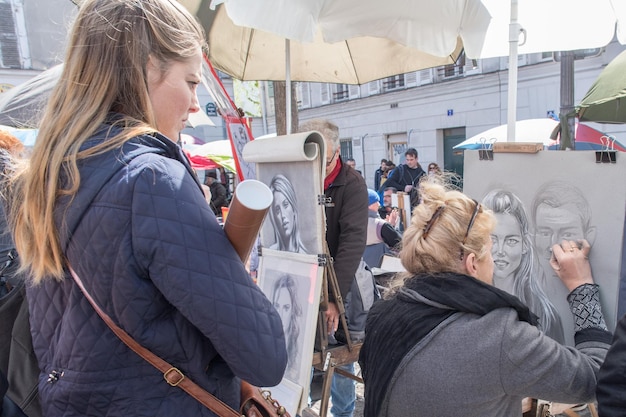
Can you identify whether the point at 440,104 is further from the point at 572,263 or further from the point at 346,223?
the point at 572,263

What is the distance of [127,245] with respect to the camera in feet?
2.81

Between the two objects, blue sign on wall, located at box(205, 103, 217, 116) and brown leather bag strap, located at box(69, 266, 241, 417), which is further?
blue sign on wall, located at box(205, 103, 217, 116)

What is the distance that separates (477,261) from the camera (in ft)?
4.74

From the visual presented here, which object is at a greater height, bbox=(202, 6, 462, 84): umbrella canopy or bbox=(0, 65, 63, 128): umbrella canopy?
bbox=(202, 6, 462, 84): umbrella canopy

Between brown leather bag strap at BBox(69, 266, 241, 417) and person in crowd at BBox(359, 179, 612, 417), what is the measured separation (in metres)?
0.59

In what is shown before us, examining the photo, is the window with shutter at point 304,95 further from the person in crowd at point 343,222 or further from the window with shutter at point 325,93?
the person in crowd at point 343,222

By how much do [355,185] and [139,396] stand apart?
73.0 inches

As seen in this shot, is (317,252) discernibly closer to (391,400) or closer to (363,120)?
(391,400)

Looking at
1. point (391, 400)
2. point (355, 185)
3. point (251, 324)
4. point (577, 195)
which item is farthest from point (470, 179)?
point (251, 324)

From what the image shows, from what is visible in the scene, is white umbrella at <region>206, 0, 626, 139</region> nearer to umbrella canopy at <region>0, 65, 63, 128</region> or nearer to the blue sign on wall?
umbrella canopy at <region>0, 65, 63, 128</region>

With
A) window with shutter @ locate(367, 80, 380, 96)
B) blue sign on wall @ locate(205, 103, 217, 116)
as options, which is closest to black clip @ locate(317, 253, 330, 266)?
window with shutter @ locate(367, 80, 380, 96)

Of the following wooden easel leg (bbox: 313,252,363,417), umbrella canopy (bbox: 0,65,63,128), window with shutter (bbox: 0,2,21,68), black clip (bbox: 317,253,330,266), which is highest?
window with shutter (bbox: 0,2,21,68)

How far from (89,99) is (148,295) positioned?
0.42 metres

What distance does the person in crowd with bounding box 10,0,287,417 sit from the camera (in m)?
0.86
